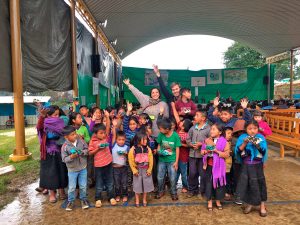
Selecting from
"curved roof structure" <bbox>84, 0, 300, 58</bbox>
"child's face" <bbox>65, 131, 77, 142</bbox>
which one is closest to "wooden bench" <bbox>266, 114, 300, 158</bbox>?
"child's face" <bbox>65, 131, 77, 142</bbox>

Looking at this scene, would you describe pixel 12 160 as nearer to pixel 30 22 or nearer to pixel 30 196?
pixel 30 196

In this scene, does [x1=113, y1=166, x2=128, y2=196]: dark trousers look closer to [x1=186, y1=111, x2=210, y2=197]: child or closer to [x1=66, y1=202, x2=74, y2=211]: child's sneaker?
[x1=66, y1=202, x2=74, y2=211]: child's sneaker

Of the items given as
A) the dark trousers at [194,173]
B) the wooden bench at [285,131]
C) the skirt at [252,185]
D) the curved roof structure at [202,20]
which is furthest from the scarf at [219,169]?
the curved roof structure at [202,20]

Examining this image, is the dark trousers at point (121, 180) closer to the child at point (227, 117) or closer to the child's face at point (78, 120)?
the child's face at point (78, 120)

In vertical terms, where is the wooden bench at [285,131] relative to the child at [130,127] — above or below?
below

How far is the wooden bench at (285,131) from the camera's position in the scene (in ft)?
19.5

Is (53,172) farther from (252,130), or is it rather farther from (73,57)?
(73,57)

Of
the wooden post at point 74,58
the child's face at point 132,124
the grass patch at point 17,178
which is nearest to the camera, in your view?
the child's face at point 132,124

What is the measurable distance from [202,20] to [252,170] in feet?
44.5

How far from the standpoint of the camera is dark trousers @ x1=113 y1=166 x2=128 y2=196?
11.8 ft

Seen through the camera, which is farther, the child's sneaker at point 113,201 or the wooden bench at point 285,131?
the wooden bench at point 285,131

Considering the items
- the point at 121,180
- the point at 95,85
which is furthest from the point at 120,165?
the point at 95,85

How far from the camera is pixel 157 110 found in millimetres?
3951

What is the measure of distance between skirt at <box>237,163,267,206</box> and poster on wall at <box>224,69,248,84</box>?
14.0 meters
